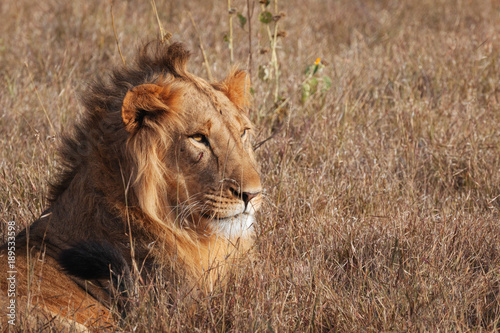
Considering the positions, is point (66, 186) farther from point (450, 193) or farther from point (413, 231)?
point (450, 193)

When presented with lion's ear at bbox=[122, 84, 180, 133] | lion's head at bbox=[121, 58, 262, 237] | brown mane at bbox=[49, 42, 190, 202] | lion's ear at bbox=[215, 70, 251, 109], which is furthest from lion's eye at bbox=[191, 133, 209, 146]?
lion's ear at bbox=[215, 70, 251, 109]

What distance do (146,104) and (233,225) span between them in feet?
2.25

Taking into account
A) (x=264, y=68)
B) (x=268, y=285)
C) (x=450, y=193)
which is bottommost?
(x=450, y=193)

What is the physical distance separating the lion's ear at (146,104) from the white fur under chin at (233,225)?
552mm

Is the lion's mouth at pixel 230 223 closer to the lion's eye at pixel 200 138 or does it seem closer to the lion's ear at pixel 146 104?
the lion's eye at pixel 200 138

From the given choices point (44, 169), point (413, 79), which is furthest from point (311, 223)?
point (413, 79)

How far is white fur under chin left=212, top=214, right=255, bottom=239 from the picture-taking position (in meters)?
2.81

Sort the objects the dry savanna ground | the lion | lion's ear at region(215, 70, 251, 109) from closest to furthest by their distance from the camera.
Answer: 1. the lion
2. the dry savanna ground
3. lion's ear at region(215, 70, 251, 109)

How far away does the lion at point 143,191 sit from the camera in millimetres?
2607

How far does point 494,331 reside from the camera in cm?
259

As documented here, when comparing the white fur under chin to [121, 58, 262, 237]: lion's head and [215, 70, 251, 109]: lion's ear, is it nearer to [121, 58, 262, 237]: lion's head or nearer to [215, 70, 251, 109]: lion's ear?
[121, 58, 262, 237]: lion's head

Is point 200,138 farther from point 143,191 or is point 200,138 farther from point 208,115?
point 143,191

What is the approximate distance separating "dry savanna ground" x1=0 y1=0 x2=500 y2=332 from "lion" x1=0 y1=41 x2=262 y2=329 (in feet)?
0.84

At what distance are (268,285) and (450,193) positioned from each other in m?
2.01
